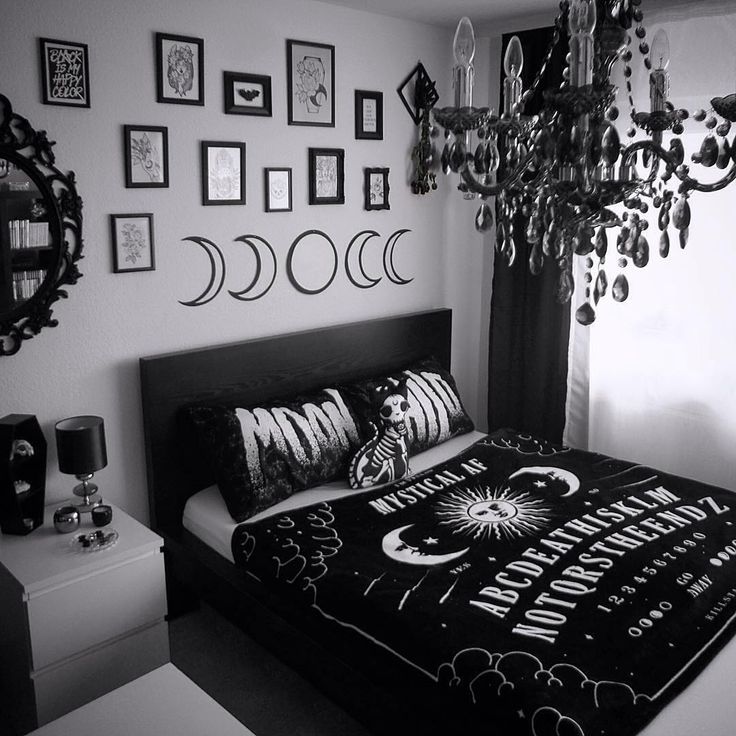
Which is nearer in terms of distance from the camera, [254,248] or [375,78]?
[254,248]

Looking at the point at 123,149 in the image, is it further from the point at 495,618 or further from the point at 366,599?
the point at 495,618

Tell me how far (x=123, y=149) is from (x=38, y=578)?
1516 millimetres

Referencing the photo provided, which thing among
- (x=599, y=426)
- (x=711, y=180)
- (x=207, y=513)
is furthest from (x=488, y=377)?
(x=207, y=513)

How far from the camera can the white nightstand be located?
2.33m

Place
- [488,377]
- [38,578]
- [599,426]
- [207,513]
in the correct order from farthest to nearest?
1. [488,377]
2. [599,426]
3. [207,513]
4. [38,578]

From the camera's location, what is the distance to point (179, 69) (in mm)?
2906

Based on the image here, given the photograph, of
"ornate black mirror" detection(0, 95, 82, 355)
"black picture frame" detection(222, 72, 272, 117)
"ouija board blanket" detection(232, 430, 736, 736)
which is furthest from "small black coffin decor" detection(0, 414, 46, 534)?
"black picture frame" detection(222, 72, 272, 117)

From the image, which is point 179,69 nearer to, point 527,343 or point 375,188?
point 375,188

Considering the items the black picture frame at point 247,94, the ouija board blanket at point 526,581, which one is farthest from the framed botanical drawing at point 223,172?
the ouija board blanket at point 526,581

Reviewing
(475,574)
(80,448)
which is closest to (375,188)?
(80,448)

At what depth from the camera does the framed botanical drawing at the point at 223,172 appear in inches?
120

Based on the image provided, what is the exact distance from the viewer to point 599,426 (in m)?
3.89

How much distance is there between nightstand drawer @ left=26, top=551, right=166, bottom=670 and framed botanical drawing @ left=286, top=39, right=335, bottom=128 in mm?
1933

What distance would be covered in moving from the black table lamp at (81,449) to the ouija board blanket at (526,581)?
0.55 meters
